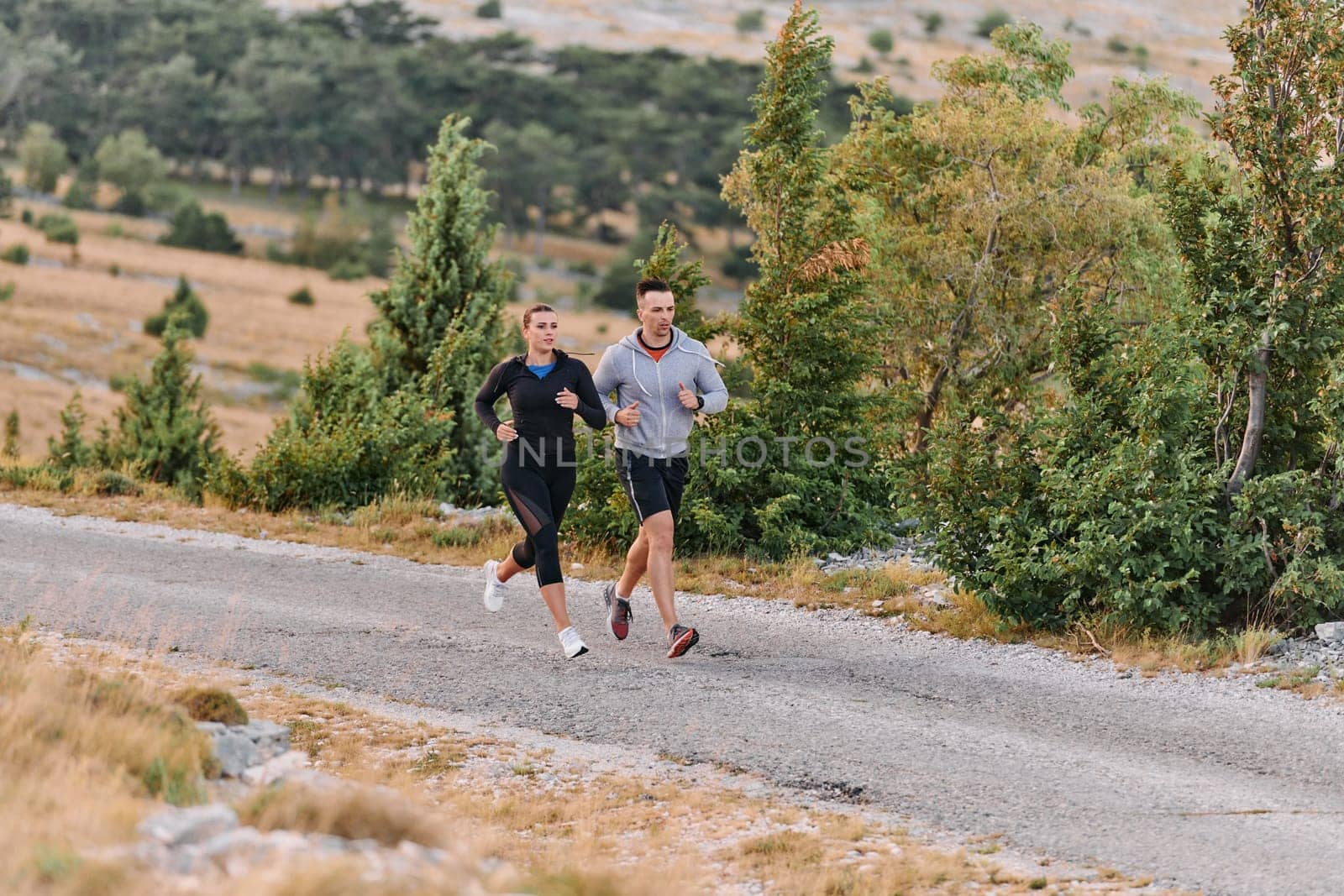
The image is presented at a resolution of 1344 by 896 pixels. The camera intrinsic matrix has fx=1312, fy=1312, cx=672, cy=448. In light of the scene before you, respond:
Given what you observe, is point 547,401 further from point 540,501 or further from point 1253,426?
point 1253,426

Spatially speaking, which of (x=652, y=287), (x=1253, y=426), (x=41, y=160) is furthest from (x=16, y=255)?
(x=1253, y=426)

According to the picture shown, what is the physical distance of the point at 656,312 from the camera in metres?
8.52

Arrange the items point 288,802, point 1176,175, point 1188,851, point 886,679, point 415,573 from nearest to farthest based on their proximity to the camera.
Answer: point 288,802 < point 1188,851 < point 886,679 < point 1176,175 < point 415,573

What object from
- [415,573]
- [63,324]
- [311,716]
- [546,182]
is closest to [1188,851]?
[311,716]

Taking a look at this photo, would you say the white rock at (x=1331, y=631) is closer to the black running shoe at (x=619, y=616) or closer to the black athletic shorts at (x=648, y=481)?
the black athletic shorts at (x=648, y=481)

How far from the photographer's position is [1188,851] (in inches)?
222

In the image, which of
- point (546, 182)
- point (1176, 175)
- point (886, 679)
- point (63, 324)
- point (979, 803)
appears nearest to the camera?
point (979, 803)

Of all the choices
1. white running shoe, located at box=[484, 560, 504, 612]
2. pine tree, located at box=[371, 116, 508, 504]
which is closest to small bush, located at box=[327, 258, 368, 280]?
pine tree, located at box=[371, 116, 508, 504]

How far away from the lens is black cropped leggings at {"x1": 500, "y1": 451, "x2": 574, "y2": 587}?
342 inches

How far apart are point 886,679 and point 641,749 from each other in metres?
2.14

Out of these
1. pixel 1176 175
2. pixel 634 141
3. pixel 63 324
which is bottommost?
pixel 63 324

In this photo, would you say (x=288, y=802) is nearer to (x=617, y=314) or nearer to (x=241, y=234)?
(x=617, y=314)

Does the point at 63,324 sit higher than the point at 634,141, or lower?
lower

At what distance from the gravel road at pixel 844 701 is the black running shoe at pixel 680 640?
9cm
